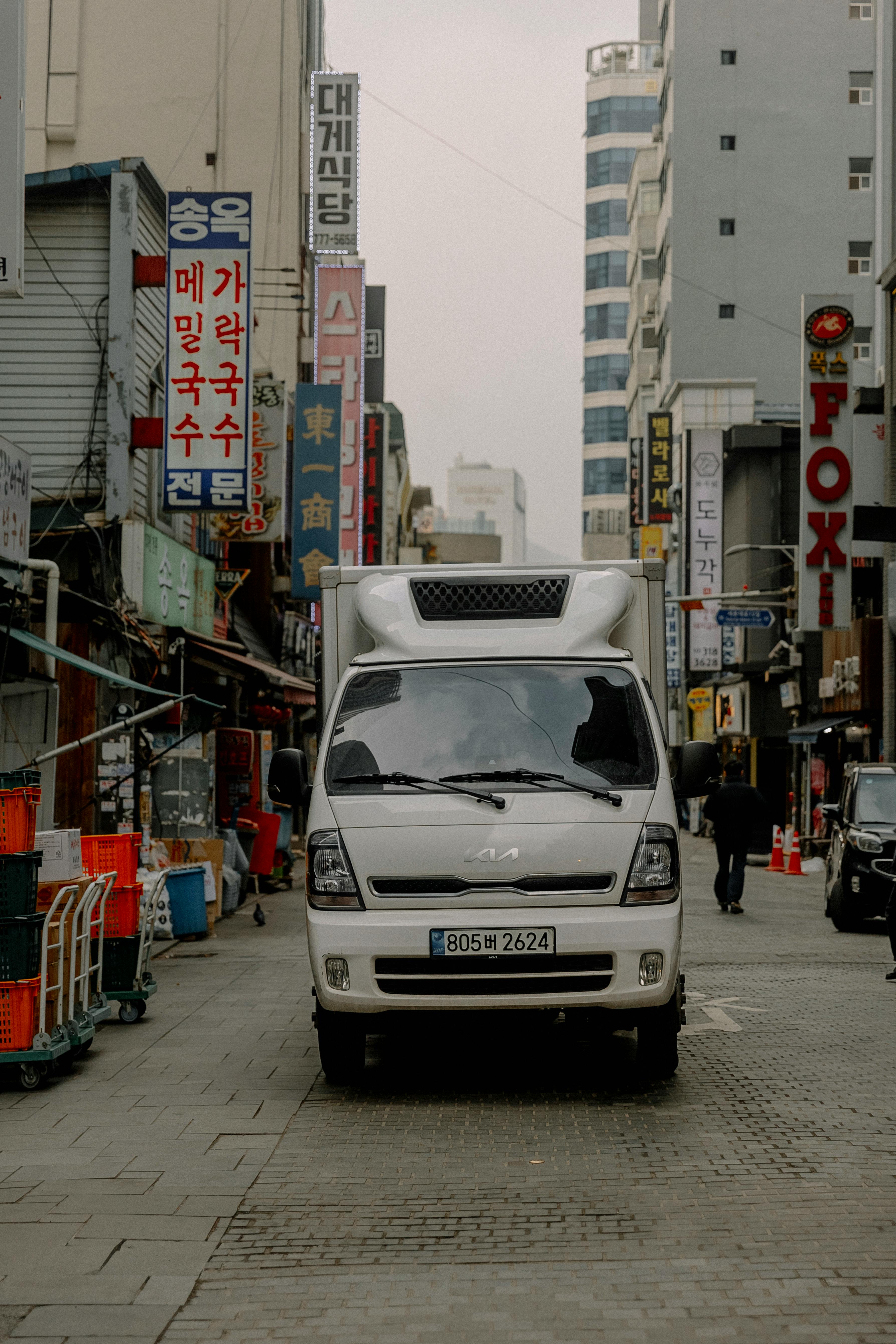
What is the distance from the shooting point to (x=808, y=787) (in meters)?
37.0

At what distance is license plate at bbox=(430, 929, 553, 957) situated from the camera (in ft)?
24.1

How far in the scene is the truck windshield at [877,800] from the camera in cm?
1691

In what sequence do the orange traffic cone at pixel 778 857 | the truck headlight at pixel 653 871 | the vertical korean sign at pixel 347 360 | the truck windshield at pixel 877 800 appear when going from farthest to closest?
1. the vertical korean sign at pixel 347 360
2. the orange traffic cone at pixel 778 857
3. the truck windshield at pixel 877 800
4. the truck headlight at pixel 653 871

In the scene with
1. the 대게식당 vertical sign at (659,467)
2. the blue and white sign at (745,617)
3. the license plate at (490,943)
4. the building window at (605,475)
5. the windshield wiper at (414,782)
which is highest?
the building window at (605,475)

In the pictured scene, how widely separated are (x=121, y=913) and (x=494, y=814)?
11.0 ft

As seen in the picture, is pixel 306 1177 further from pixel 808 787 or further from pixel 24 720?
pixel 808 787

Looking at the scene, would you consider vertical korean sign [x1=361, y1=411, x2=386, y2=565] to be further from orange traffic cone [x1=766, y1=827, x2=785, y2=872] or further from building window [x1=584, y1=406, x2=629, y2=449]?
building window [x1=584, y1=406, x2=629, y2=449]

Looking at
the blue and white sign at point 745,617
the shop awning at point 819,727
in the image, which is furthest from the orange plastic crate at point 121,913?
the blue and white sign at point 745,617

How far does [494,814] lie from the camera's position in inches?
297

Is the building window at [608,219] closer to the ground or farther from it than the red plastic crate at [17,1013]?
farther from it

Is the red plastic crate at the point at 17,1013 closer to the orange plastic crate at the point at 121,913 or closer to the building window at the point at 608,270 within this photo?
the orange plastic crate at the point at 121,913

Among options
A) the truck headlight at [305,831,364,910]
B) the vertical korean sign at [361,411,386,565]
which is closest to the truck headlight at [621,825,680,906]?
the truck headlight at [305,831,364,910]

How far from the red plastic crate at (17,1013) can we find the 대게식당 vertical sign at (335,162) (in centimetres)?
2847

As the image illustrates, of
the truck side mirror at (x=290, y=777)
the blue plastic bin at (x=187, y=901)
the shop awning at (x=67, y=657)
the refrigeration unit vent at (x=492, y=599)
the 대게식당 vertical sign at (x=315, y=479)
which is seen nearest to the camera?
the truck side mirror at (x=290, y=777)
